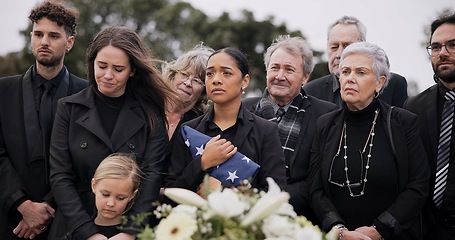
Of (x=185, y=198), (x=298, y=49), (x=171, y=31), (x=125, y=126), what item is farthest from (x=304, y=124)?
(x=171, y=31)

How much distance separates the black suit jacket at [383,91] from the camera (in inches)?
271

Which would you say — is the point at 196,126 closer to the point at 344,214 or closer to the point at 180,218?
the point at 344,214

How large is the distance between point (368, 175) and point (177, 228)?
265 centimetres

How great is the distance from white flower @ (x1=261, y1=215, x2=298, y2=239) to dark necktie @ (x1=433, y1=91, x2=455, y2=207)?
281 centimetres

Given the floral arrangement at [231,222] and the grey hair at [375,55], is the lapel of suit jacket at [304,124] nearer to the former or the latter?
the grey hair at [375,55]

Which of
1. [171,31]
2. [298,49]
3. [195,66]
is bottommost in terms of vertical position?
[171,31]

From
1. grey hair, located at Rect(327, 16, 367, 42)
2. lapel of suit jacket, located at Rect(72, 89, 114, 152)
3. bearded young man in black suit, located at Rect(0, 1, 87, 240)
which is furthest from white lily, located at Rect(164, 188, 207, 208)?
grey hair, located at Rect(327, 16, 367, 42)

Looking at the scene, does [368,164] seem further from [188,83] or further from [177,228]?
[177,228]

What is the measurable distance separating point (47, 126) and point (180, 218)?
9.63 ft

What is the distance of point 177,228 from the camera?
127 inches

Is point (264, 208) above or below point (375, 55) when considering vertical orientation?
below

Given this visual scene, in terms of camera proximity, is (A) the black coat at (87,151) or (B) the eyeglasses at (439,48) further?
(B) the eyeglasses at (439,48)

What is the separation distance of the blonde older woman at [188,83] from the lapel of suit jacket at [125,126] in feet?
2.91

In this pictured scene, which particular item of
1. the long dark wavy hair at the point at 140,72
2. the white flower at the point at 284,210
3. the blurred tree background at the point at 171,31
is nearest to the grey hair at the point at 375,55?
the long dark wavy hair at the point at 140,72
